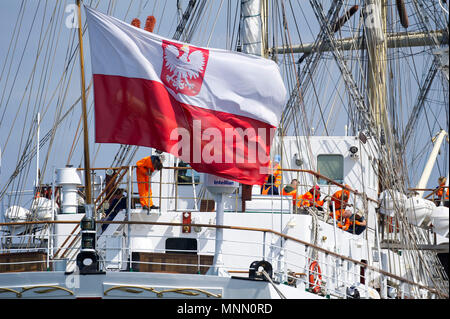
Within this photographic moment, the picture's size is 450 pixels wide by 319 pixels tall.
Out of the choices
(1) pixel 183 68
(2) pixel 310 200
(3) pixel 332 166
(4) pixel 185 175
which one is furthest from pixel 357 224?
(1) pixel 183 68

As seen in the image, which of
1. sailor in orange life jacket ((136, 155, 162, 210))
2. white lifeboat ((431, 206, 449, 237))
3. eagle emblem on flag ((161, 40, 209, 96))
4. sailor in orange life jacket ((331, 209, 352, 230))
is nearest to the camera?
white lifeboat ((431, 206, 449, 237))

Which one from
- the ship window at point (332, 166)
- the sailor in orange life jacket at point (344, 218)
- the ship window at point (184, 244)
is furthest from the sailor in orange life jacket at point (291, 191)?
the ship window at point (332, 166)

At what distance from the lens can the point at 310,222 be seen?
17.6 m

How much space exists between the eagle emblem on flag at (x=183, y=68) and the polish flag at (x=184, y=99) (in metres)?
0.02

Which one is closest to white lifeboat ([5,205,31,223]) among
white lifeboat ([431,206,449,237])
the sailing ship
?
Answer: the sailing ship

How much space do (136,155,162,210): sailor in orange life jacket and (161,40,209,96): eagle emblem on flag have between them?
2.96 meters

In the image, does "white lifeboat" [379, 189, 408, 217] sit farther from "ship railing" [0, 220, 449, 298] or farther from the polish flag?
the polish flag

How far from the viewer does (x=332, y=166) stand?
907 inches

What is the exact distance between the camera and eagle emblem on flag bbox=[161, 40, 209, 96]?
48.5 feet

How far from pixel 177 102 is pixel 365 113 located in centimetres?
559

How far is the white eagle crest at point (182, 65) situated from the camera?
48.5 ft

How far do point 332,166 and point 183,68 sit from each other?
9135mm

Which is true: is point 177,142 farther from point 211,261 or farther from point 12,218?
point 12,218
